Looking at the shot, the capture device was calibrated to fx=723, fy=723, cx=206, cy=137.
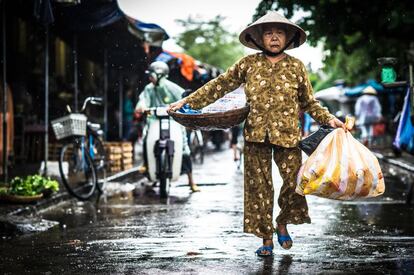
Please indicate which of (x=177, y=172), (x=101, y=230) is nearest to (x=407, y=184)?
(x=177, y=172)

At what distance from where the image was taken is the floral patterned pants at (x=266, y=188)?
6.00 meters

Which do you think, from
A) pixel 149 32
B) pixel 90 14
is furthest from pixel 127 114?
pixel 90 14

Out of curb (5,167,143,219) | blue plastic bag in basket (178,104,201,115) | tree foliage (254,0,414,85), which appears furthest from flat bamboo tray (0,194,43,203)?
tree foliage (254,0,414,85)

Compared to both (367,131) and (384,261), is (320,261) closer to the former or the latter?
(384,261)

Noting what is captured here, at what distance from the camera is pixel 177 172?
1132 centimetres

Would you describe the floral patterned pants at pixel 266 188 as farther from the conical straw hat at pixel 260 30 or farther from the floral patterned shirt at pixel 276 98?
the conical straw hat at pixel 260 30

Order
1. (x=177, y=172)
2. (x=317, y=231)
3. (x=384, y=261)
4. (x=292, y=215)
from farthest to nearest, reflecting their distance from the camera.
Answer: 1. (x=177, y=172)
2. (x=317, y=231)
3. (x=292, y=215)
4. (x=384, y=261)

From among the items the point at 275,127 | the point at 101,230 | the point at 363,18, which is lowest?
the point at 101,230

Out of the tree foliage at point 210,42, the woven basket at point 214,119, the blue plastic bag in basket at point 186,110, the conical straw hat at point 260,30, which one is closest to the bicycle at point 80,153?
the blue plastic bag in basket at point 186,110

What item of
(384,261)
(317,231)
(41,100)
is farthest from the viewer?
(41,100)

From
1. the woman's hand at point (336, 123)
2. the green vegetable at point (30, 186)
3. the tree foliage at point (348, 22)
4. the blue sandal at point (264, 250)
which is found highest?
the tree foliage at point (348, 22)

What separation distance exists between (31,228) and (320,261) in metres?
3.44

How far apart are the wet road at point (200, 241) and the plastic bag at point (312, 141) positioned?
86 cm

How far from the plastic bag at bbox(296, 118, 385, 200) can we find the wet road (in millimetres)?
550
